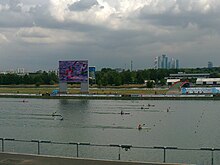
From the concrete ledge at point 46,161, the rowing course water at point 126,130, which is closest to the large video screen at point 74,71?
the rowing course water at point 126,130

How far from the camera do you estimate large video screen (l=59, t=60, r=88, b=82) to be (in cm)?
13438

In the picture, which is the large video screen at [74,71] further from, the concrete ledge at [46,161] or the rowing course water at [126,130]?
the concrete ledge at [46,161]

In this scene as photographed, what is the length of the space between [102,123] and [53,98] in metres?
71.8

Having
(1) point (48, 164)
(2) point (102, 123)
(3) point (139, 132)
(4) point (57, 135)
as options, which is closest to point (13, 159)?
(1) point (48, 164)

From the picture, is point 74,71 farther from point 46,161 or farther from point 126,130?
point 46,161

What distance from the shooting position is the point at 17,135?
50.2m

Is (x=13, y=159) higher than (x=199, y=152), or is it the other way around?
(x=13, y=159)

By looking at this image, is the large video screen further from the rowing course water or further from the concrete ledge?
the concrete ledge

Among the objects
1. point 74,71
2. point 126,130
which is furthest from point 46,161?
point 74,71

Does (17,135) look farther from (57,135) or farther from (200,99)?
(200,99)

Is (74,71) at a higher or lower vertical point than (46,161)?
higher

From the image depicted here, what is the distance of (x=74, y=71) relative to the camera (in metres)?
135

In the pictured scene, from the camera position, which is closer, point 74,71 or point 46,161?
point 46,161

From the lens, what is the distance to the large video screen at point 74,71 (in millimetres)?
134375
